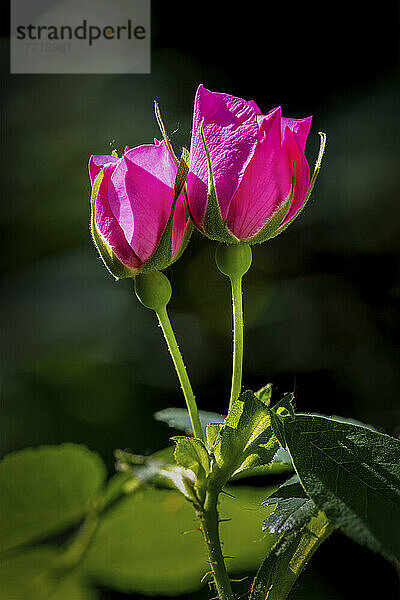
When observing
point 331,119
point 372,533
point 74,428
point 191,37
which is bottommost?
point 74,428

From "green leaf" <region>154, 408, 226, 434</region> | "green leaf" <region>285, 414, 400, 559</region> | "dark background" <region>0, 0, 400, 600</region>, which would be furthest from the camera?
"dark background" <region>0, 0, 400, 600</region>

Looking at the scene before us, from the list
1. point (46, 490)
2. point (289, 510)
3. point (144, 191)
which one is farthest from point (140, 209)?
point (46, 490)

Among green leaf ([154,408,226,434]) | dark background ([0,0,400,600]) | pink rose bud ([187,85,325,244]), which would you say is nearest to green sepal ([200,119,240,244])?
pink rose bud ([187,85,325,244])

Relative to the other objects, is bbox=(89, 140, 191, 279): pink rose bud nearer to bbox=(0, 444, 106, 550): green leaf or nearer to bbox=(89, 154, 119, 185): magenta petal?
bbox=(89, 154, 119, 185): magenta petal

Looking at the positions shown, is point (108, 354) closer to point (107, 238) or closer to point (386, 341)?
point (386, 341)

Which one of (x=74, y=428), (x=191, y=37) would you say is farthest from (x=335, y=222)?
(x=74, y=428)

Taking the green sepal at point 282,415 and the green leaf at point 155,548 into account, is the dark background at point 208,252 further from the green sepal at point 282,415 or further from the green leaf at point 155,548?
the green sepal at point 282,415

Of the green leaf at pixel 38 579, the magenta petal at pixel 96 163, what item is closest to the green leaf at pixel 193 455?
the magenta petal at pixel 96 163
